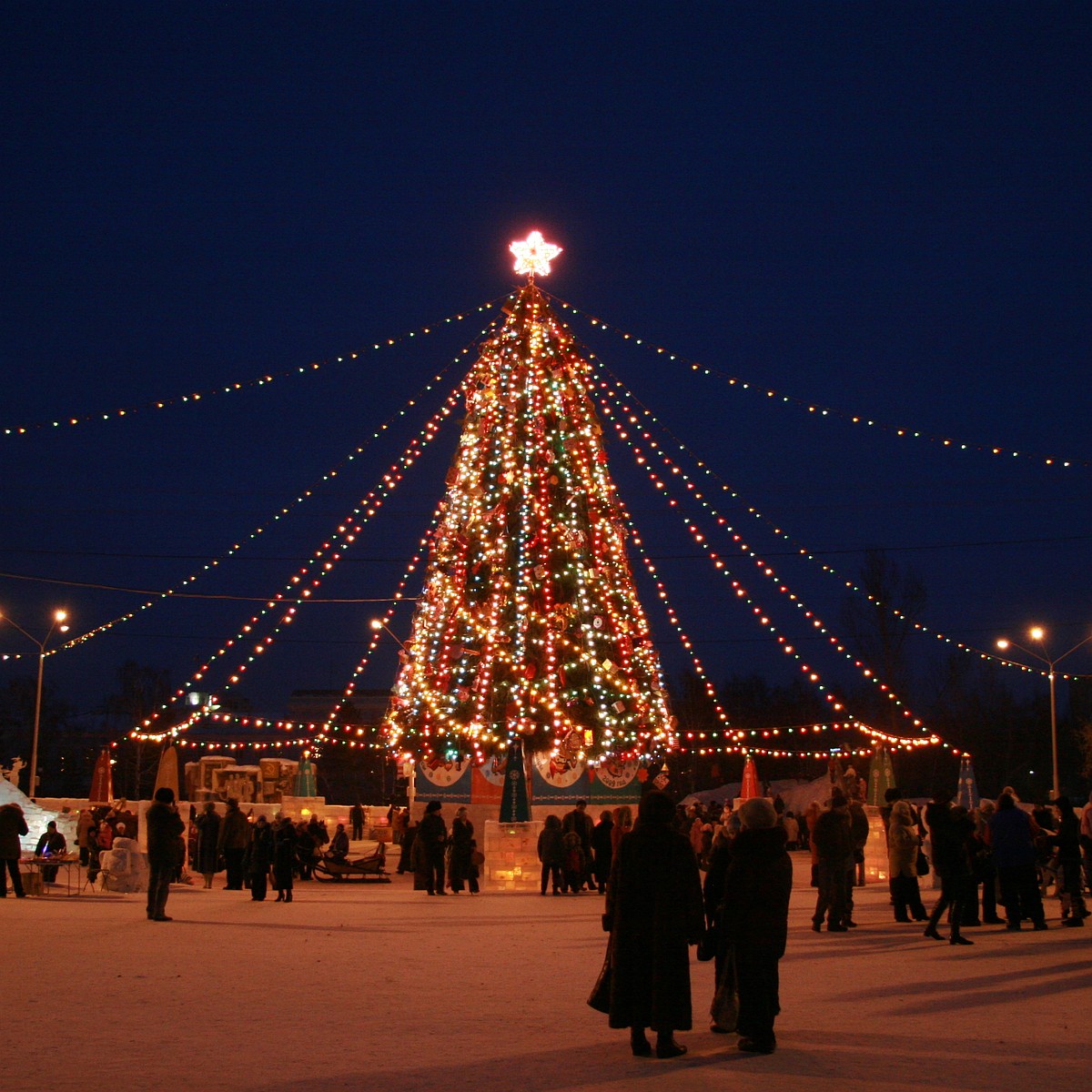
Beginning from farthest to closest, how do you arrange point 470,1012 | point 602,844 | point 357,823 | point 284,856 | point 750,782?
1. point 357,823
2. point 750,782
3. point 602,844
4. point 284,856
5. point 470,1012

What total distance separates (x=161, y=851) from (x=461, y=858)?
623cm

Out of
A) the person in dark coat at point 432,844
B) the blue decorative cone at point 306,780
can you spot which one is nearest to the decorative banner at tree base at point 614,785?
the blue decorative cone at point 306,780

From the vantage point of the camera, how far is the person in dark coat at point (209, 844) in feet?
66.7

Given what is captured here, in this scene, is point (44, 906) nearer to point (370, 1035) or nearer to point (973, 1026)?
point (370, 1035)

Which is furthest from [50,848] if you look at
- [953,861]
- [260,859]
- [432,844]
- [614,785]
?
[953,861]

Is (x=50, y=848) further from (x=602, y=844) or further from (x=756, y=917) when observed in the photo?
(x=756, y=917)

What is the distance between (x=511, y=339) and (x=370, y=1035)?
19.8 meters

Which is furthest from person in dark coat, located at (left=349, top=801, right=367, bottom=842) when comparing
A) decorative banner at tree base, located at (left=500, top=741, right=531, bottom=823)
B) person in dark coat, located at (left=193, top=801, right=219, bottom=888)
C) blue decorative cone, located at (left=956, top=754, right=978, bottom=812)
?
blue decorative cone, located at (left=956, top=754, right=978, bottom=812)

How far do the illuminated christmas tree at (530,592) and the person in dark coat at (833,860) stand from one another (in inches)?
399

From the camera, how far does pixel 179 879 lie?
2106cm

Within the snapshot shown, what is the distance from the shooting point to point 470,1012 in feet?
27.0

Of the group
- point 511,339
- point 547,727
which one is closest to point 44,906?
point 547,727

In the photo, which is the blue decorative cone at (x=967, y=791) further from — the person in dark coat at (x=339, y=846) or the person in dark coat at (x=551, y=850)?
the person in dark coat at (x=339, y=846)

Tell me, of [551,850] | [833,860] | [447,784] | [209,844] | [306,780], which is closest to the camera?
[833,860]
